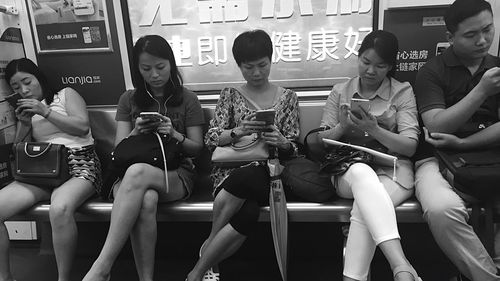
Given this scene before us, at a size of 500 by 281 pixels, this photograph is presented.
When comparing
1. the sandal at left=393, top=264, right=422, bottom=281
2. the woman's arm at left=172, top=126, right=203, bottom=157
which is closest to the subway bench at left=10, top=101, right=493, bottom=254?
the woman's arm at left=172, top=126, right=203, bottom=157

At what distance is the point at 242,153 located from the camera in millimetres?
2172

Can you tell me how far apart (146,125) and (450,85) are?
1.74 meters

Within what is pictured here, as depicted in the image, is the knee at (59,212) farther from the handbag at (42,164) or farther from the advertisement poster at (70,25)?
the advertisement poster at (70,25)

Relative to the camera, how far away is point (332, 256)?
8.93 ft

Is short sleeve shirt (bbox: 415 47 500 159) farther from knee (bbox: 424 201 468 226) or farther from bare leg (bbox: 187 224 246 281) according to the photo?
bare leg (bbox: 187 224 246 281)

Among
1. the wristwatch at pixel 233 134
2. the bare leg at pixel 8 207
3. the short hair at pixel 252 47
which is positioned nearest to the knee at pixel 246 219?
the wristwatch at pixel 233 134

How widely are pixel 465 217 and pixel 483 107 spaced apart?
68 centimetres

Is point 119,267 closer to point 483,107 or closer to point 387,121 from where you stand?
point 387,121

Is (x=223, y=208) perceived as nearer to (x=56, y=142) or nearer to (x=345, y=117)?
(x=345, y=117)

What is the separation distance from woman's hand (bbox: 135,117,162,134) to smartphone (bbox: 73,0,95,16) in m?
1.11

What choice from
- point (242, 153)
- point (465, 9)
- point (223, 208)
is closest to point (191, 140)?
point (242, 153)

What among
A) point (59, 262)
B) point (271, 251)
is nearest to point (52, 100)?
point (59, 262)

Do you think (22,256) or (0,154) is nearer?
(0,154)

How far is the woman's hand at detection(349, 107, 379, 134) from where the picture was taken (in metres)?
2.01
